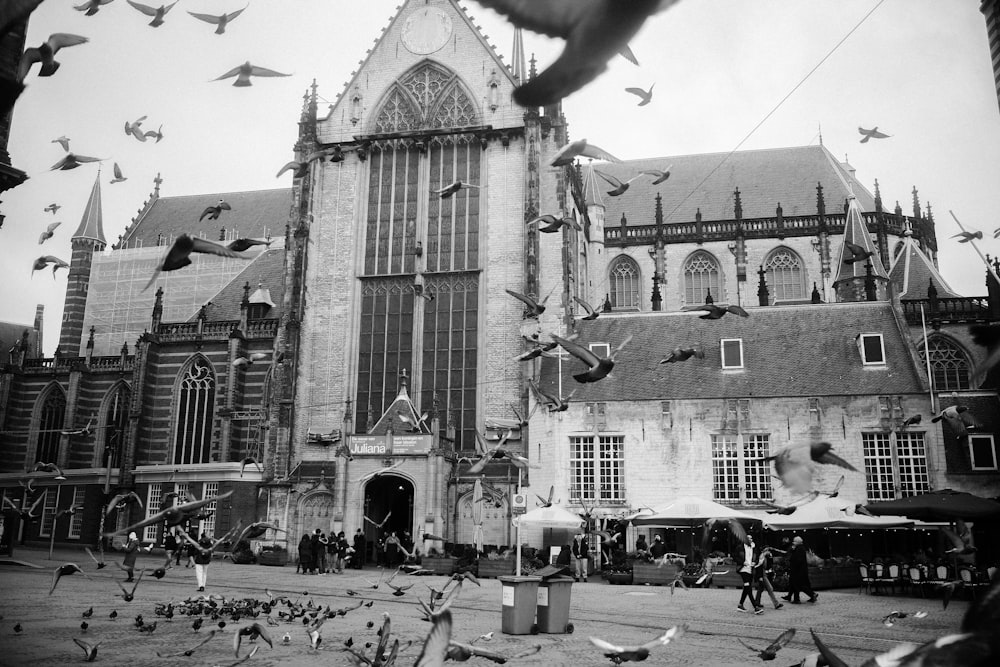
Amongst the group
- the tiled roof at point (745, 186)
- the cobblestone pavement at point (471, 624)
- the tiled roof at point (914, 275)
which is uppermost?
the tiled roof at point (745, 186)

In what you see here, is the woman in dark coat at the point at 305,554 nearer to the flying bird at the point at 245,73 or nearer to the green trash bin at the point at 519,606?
the green trash bin at the point at 519,606

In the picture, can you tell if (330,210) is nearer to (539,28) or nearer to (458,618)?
(458,618)

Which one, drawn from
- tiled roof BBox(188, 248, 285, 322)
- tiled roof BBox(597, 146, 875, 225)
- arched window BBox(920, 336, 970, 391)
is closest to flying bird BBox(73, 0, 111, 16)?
arched window BBox(920, 336, 970, 391)

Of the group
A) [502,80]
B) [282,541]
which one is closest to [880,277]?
[502,80]

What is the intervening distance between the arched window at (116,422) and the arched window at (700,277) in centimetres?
3246

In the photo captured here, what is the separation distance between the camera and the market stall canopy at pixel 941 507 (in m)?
15.9

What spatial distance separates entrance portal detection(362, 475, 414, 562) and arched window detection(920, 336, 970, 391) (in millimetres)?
23569

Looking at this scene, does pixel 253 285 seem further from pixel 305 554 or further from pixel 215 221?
pixel 305 554

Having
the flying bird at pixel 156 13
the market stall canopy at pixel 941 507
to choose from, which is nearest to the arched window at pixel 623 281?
the market stall canopy at pixel 941 507

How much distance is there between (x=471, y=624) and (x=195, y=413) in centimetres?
3427

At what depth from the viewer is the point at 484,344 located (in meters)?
34.9

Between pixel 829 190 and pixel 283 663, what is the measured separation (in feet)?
154

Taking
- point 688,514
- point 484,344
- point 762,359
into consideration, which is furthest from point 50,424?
point 762,359

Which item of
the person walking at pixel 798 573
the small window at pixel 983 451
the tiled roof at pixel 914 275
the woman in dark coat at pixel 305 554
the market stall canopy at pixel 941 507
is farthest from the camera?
the tiled roof at pixel 914 275
